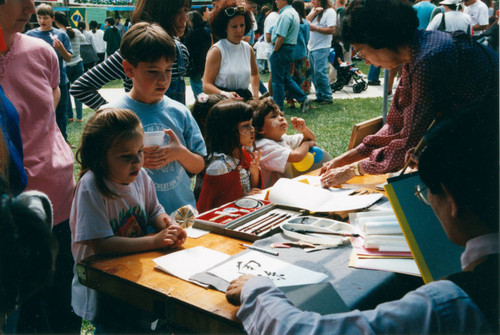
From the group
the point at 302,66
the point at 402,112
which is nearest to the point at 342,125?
the point at 302,66

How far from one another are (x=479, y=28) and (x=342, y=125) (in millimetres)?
4226

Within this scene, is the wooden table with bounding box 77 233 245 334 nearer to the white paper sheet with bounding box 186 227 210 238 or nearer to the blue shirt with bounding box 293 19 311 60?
the white paper sheet with bounding box 186 227 210 238

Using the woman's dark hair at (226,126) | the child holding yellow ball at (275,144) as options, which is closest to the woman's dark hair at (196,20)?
the child holding yellow ball at (275,144)

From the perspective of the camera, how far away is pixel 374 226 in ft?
6.00

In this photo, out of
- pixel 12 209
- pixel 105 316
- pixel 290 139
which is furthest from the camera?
pixel 290 139

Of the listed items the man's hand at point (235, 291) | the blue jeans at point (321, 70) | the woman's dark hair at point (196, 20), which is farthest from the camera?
the blue jeans at point (321, 70)

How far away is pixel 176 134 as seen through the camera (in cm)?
229

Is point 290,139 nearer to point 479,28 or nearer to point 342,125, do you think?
point 342,125

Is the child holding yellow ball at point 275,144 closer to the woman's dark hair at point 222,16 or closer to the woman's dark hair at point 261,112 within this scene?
the woman's dark hair at point 261,112

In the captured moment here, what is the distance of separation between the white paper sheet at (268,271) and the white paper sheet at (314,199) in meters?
0.55

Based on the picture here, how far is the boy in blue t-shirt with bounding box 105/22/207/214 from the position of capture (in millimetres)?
2158

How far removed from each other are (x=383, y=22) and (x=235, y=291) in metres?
1.46

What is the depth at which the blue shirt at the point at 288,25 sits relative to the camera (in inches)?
310

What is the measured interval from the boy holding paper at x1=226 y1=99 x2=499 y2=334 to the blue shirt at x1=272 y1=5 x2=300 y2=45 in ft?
23.3
